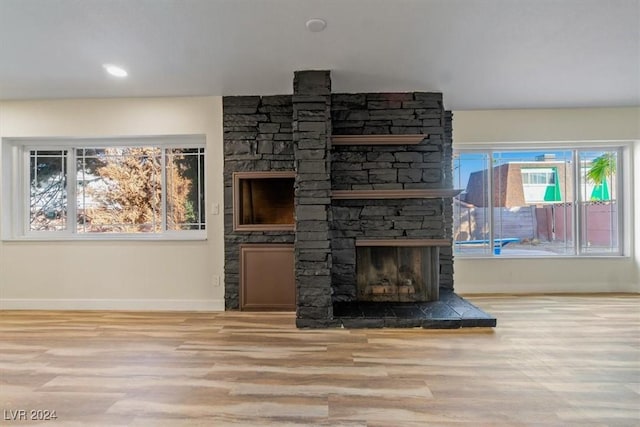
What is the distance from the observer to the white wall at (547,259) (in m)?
4.38

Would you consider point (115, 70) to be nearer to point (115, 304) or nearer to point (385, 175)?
point (115, 304)

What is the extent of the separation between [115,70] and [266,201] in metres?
1.87

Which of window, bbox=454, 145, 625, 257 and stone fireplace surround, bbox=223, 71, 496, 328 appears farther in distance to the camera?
window, bbox=454, 145, 625, 257

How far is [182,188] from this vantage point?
13.4 ft

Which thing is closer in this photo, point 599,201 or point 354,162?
point 354,162

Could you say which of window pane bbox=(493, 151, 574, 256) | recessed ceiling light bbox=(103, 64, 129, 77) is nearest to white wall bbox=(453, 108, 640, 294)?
window pane bbox=(493, 151, 574, 256)

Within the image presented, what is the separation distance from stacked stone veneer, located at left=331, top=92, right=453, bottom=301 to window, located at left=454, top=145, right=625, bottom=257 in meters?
1.18

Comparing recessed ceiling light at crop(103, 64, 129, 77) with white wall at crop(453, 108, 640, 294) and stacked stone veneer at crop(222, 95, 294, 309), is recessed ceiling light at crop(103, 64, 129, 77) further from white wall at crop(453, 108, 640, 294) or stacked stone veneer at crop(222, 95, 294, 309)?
white wall at crop(453, 108, 640, 294)

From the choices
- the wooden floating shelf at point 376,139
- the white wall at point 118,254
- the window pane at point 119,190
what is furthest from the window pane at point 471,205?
the window pane at point 119,190

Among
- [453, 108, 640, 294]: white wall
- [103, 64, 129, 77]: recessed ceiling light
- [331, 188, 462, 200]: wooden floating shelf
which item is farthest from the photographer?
[453, 108, 640, 294]: white wall

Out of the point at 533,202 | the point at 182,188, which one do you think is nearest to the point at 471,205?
the point at 533,202

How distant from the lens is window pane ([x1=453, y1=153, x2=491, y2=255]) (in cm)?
469

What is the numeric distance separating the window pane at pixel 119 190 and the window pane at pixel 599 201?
5358 millimetres

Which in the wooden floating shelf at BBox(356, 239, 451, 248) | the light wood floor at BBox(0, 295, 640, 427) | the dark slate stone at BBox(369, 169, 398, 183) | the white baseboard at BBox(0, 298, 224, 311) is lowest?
the light wood floor at BBox(0, 295, 640, 427)
